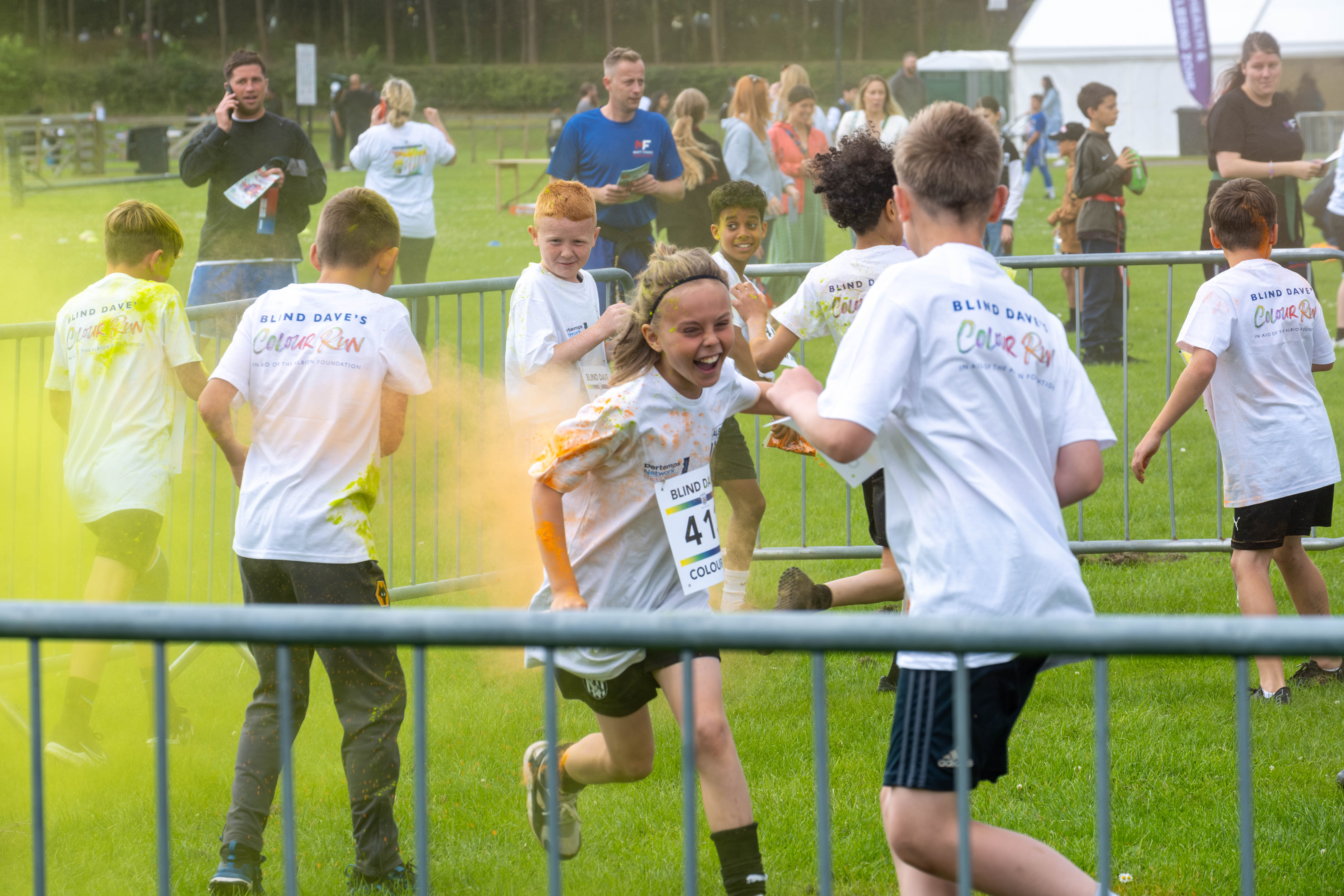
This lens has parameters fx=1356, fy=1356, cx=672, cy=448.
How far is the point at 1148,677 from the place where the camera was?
16.5ft

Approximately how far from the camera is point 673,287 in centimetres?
327

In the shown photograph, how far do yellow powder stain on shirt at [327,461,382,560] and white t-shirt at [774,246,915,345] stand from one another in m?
1.63

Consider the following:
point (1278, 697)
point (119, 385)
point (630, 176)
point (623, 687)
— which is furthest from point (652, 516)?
point (630, 176)

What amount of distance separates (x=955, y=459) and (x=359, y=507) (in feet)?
5.98

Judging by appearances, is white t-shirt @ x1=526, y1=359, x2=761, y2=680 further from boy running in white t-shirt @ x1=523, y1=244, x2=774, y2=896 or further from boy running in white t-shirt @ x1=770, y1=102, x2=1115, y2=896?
boy running in white t-shirt @ x1=770, y1=102, x2=1115, y2=896

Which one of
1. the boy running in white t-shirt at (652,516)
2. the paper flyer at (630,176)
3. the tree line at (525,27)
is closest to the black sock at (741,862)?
the boy running in white t-shirt at (652,516)

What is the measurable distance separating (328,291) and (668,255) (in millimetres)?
1010

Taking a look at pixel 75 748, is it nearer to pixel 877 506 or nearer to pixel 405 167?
pixel 877 506

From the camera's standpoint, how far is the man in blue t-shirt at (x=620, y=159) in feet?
27.0

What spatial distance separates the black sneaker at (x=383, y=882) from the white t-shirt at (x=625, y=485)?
80 cm

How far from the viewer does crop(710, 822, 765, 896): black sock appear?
3145mm

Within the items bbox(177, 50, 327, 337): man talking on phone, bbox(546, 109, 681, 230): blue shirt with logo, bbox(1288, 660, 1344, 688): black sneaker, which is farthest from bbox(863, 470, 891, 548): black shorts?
bbox(177, 50, 327, 337): man talking on phone

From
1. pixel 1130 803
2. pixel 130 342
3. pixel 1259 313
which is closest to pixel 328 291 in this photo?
pixel 130 342

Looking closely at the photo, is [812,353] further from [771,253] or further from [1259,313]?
[1259,313]
